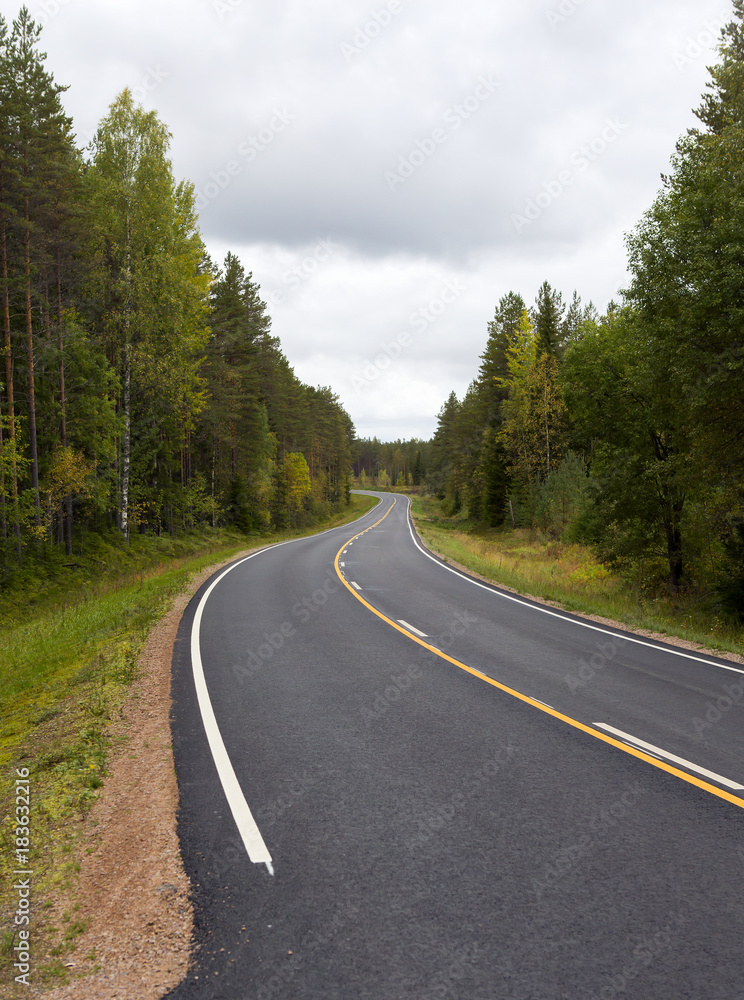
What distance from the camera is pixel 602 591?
65.3ft

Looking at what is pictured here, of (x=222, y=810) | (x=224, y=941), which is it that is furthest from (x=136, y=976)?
(x=222, y=810)

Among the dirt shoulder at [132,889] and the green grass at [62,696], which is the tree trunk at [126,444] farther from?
the dirt shoulder at [132,889]

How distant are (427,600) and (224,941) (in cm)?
1214

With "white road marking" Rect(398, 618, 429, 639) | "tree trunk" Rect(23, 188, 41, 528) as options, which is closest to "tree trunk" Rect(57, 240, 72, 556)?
"tree trunk" Rect(23, 188, 41, 528)

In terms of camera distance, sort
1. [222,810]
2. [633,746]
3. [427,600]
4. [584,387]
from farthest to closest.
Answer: [584,387] < [427,600] < [633,746] < [222,810]

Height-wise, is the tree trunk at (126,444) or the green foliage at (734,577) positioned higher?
the tree trunk at (126,444)

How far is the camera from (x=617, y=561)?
21844 millimetres

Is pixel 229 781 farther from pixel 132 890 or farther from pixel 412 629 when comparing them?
pixel 412 629

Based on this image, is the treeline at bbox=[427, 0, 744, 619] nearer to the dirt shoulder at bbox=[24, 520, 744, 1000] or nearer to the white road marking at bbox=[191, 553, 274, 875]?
the white road marking at bbox=[191, 553, 274, 875]

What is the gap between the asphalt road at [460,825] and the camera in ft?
9.73

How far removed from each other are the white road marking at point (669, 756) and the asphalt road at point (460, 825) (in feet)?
0.09

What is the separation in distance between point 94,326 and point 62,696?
20.2 meters

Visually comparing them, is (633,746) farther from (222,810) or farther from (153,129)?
(153,129)

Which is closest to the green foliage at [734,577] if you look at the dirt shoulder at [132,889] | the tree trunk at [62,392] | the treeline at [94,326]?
the dirt shoulder at [132,889]
